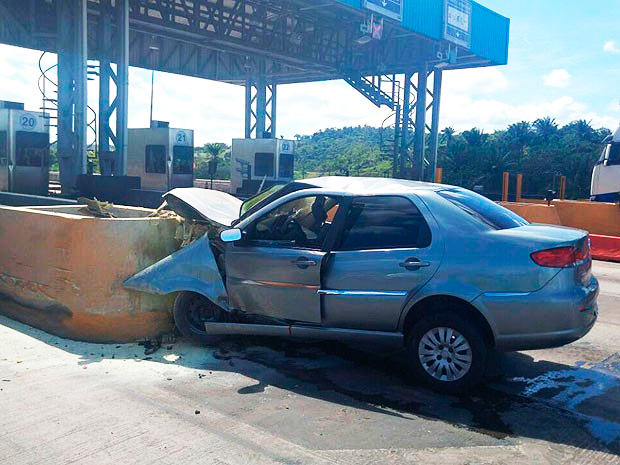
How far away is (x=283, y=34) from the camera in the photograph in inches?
1086

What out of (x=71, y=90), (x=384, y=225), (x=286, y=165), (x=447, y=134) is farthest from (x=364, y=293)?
(x=447, y=134)

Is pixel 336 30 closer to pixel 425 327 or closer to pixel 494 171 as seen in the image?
pixel 494 171

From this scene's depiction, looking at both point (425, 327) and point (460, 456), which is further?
point (425, 327)

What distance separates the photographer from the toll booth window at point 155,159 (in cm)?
2488

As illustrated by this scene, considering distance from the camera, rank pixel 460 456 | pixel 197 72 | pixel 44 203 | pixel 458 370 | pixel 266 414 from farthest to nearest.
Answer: pixel 197 72 < pixel 44 203 < pixel 458 370 < pixel 266 414 < pixel 460 456

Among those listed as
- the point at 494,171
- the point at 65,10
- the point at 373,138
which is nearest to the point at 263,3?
the point at 65,10

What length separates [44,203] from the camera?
42.2 feet

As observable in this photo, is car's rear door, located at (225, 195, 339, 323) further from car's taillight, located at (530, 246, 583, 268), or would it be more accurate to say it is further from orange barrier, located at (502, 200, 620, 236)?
orange barrier, located at (502, 200, 620, 236)

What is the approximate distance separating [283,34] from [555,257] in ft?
80.5

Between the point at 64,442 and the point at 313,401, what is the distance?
176cm

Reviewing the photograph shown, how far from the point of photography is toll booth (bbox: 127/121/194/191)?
24.8 meters

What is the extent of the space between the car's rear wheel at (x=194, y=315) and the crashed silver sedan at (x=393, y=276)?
0.01 m

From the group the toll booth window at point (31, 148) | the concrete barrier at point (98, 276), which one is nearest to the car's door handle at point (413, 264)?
the concrete barrier at point (98, 276)

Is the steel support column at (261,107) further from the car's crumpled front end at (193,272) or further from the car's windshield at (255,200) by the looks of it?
the car's crumpled front end at (193,272)
